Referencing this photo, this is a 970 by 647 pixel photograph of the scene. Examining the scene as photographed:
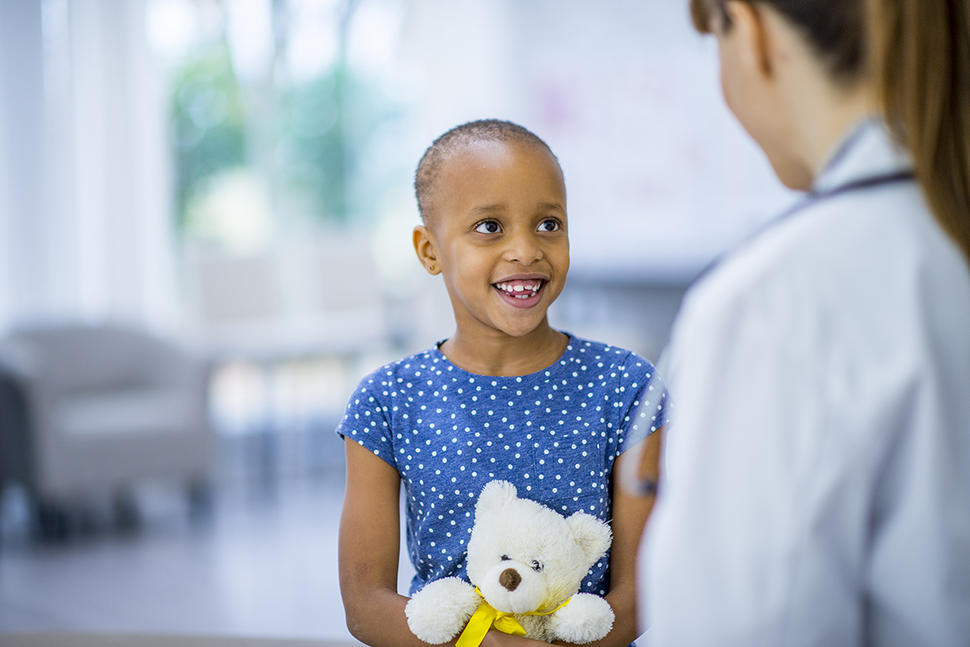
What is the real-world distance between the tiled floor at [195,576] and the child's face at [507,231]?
7.90 feet

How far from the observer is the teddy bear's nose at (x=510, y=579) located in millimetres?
920

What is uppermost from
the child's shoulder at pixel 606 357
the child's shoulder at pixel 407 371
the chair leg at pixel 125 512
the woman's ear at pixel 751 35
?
the woman's ear at pixel 751 35

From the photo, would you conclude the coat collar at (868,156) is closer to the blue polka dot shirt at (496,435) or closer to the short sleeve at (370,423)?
the blue polka dot shirt at (496,435)

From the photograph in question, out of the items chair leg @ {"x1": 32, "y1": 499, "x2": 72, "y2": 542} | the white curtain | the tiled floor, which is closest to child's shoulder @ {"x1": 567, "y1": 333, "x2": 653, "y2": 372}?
the tiled floor

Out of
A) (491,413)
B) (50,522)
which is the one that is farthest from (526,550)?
(50,522)

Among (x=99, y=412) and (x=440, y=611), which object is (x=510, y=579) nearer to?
(x=440, y=611)

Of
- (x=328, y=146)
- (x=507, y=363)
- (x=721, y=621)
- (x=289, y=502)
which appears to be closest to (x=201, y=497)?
(x=289, y=502)

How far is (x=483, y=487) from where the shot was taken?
99cm

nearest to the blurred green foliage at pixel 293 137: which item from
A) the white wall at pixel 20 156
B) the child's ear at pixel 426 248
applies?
the white wall at pixel 20 156

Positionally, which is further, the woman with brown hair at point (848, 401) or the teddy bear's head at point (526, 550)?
the teddy bear's head at point (526, 550)

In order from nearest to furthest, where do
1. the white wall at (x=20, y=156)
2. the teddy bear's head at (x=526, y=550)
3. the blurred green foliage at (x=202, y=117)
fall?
the teddy bear's head at (x=526, y=550) < the white wall at (x=20, y=156) < the blurred green foliage at (x=202, y=117)

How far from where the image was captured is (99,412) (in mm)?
5398

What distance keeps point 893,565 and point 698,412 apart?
0.16m

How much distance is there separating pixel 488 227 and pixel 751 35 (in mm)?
340
